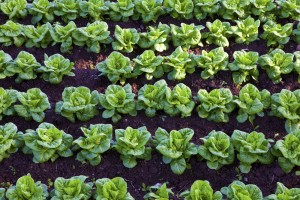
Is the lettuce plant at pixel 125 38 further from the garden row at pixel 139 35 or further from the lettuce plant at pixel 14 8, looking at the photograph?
the lettuce plant at pixel 14 8

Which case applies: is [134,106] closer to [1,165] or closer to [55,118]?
[55,118]

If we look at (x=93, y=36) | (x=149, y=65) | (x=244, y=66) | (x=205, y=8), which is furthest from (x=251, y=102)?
(x=93, y=36)

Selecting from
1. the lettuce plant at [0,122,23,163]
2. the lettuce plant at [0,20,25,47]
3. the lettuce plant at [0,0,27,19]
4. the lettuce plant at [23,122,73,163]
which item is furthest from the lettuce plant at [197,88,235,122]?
the lettuce plant at [0,0,27,19]

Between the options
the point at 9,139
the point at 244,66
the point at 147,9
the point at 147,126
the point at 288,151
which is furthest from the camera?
the point at 147,9

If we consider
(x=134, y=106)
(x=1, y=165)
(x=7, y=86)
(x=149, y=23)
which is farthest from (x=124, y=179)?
(x=149, y=23)

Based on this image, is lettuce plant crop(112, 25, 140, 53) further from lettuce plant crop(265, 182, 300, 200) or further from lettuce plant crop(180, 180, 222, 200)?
lettuce plant crop(265, 182, 300, 200)

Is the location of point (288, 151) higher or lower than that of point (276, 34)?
lower

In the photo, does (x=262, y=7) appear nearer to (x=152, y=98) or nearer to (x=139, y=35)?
(x=139, y=35)
